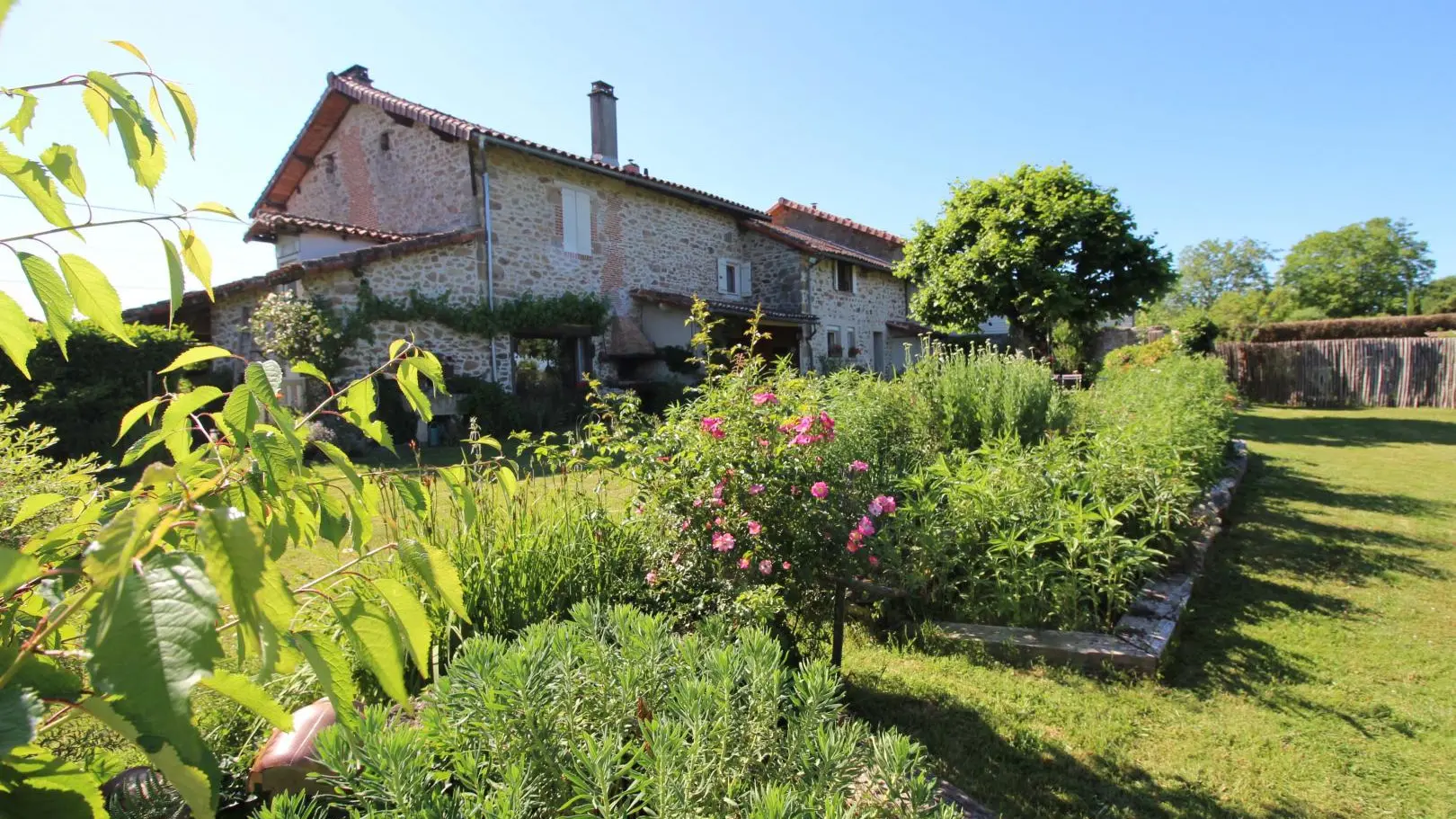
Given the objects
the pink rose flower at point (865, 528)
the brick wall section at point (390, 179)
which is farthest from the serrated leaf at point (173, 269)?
the brick wall section at point (390, 179)

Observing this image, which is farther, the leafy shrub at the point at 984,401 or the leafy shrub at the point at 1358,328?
the leafy shrub at the point at 1358,328

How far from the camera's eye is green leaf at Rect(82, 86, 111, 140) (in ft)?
2.69

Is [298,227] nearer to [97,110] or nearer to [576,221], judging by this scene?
[576,221]

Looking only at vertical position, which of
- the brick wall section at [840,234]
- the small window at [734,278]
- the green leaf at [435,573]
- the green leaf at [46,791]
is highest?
the brick wall section at [840,234]

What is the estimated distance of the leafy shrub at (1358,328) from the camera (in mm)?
22062

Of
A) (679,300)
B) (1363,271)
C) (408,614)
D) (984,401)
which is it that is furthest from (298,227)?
(1363,271)

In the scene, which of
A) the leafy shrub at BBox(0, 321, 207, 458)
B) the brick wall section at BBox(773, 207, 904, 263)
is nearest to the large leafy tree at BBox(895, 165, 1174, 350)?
the brick wall section at BBox(773, 207, 904, 263)

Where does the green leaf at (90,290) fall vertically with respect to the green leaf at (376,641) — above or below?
above

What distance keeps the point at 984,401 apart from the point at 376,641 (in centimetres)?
577

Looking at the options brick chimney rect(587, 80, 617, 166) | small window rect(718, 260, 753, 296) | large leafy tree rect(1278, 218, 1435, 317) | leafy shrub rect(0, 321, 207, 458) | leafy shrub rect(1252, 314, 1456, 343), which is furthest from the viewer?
large leafy tree rect(1278, 218, 1435, 317)

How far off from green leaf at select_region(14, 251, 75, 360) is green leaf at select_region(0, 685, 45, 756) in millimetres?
331

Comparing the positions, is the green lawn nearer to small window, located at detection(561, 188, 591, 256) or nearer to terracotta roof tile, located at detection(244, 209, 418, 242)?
terracotta roof tile, located at detection(244, 209, 418, 242)

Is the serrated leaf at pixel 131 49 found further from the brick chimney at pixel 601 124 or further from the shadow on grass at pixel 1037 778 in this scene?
the brick chimney at pixel 601 124

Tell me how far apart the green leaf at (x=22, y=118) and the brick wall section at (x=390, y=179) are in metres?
13.5
